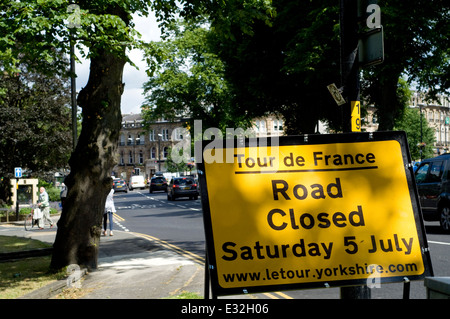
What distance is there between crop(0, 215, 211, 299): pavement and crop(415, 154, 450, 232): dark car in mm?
7292

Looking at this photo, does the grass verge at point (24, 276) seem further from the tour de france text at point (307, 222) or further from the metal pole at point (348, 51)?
the metal pole at point (348, 51)

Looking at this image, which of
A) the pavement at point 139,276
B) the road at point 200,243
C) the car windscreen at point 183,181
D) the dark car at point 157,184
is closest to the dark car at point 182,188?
the car windscreen at point 183,181

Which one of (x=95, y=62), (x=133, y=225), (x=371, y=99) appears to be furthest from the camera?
(x=371, y=99)

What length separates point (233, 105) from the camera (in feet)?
102

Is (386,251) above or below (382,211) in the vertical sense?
below

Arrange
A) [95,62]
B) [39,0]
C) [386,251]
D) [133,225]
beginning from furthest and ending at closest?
1. [133,225]
2. [95,62]
3. [39,0]
4. [386,251]

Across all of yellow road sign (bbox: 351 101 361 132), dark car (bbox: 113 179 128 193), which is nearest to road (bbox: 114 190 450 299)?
yellow road sign (bbox: 351 101 361 132)

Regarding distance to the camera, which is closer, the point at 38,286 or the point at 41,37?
the point at 38,286

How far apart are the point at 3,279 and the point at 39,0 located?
486cm

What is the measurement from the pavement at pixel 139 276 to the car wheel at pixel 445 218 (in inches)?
286

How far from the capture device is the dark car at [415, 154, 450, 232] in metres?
14.3
